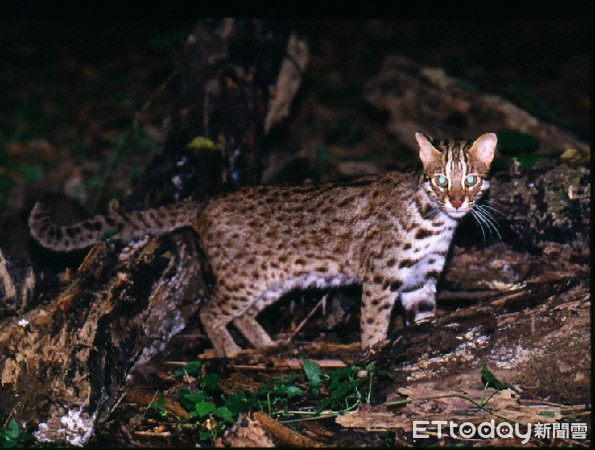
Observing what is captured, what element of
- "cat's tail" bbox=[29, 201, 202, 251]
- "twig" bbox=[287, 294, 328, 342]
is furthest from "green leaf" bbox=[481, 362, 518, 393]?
"cat's tail" bbox=[29, 201, 202, 251]

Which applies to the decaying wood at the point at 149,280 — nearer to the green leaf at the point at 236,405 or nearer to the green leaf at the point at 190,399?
the green leaf at the point at 190,399

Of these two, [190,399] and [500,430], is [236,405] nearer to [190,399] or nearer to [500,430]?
[190,399]

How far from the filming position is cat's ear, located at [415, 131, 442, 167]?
16.5 ft

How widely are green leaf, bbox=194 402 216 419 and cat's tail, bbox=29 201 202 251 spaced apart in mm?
1785

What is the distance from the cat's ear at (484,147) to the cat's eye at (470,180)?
0.18 metres

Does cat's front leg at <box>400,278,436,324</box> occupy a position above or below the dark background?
below

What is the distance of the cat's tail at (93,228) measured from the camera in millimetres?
5504

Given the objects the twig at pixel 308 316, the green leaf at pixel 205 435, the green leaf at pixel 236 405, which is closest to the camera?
the green leaf at pixel 205 435

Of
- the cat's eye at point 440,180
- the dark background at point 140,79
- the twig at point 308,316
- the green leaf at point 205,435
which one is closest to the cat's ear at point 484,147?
the cat's eye at point 440,180

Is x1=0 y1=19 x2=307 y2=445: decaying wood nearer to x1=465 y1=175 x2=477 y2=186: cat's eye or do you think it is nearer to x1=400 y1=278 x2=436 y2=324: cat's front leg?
x1=400 y1=278 x2=436 y2=324: cat's front leg

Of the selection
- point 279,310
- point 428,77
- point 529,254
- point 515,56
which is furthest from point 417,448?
point 515,56

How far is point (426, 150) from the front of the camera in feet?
16.7

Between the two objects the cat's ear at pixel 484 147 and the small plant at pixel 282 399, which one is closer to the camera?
the small plant at pixel 282 399

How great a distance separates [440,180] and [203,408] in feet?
7.91
